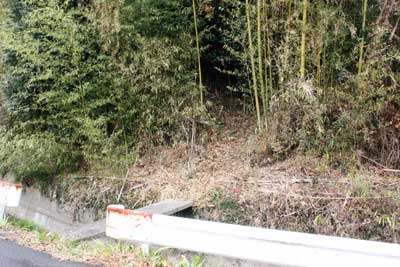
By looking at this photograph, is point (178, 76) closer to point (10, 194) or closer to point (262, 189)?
point (262, 189)

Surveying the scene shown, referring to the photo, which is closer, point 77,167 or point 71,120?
point 71,120

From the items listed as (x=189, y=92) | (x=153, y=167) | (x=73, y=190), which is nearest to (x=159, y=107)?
(x=189, y=92)

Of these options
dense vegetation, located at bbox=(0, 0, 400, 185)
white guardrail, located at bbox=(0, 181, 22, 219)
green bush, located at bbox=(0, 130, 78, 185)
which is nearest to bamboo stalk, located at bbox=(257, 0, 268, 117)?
dense vegetation, located at bbox=(0, 0, 400, 185)

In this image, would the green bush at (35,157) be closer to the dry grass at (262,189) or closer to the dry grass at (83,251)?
the dry grass at (262,189)

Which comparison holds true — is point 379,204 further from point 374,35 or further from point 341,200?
point 374,35

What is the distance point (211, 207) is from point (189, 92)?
6.22ft

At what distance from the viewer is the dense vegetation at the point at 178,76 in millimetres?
4316

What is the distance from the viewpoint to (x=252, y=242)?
2.47m

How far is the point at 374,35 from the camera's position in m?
4.14

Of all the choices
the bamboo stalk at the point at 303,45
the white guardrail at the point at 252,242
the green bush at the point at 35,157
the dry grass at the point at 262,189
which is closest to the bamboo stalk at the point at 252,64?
the dry grass at the point at 262,189

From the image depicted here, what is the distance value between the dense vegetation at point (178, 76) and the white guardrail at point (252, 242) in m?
2.19

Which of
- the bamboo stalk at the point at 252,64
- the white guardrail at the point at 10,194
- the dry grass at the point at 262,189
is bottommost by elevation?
the dry grass at the point at 262,189

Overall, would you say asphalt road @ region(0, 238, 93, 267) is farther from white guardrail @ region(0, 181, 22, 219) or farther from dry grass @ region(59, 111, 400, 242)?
dry grass @ region(59, 111, 400, 242)

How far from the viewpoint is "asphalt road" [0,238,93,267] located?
295cm
